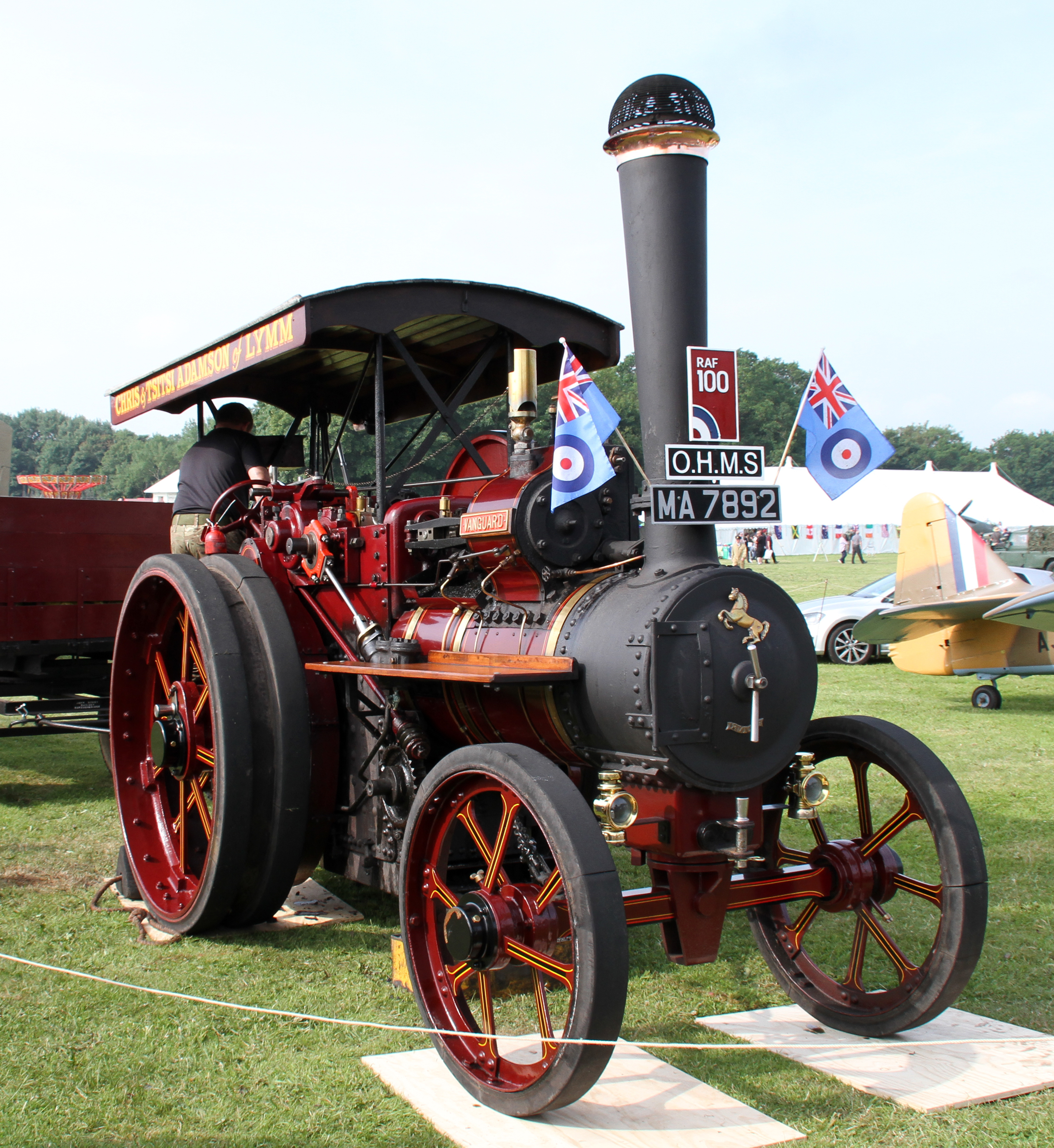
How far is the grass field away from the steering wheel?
1.62 metres

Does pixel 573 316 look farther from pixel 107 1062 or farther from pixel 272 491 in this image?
pixel 107 1062

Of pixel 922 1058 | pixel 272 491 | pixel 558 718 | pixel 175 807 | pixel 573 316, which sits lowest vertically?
pixel 922 1058

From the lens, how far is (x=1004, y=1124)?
267 centimetres

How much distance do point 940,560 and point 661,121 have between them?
8.79 metres

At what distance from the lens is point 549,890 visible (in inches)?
105

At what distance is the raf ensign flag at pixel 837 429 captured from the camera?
3.28 meters

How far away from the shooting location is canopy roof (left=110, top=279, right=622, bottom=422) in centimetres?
385

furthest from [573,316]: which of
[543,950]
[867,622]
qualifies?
[867,622]

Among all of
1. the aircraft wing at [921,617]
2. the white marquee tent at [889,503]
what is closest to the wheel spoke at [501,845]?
the aircraft wing at [921,617]

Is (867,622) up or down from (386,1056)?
up

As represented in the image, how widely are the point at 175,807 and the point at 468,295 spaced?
8.03 ft

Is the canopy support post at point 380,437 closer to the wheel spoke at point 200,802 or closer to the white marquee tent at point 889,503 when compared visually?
the wheel spoke at point 200,802

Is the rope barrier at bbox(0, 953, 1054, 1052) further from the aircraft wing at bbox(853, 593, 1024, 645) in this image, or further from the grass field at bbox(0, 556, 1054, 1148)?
the aircraft wing at bbox(853, 593, 1024, 645)

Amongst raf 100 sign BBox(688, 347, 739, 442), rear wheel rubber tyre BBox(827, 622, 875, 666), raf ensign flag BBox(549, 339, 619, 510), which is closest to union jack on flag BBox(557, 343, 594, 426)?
raf ensign flag BBox(549, 339, 619, 510)
